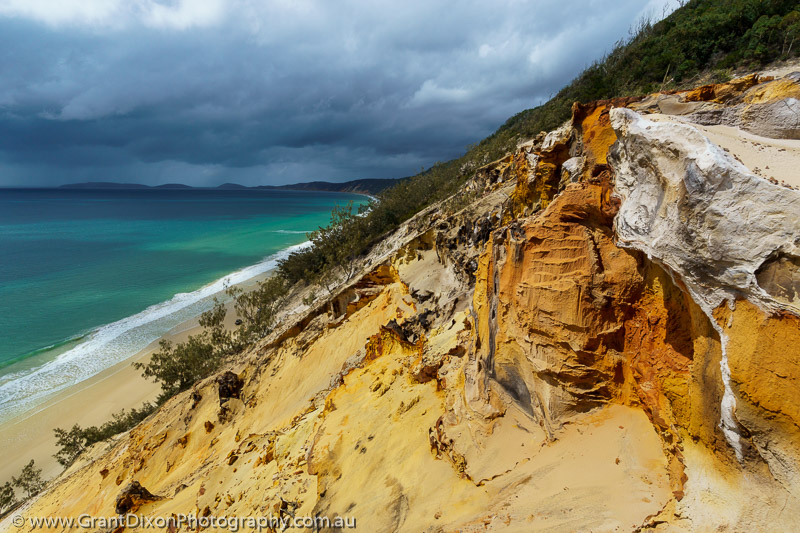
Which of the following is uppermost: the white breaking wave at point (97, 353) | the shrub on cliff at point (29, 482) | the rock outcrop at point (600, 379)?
the rock outcrop at point (600, 379)

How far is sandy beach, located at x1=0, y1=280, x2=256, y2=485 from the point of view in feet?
59.1

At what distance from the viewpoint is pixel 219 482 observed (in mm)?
9570

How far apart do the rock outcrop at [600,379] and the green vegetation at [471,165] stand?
9.60 meters

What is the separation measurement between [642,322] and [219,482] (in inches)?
424

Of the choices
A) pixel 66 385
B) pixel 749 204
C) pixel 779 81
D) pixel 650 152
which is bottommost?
pixel 66 385

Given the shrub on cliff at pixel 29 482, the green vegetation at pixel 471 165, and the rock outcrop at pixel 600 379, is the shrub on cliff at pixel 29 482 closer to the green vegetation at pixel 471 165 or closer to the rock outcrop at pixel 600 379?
the green vegetation at pixel 471 165

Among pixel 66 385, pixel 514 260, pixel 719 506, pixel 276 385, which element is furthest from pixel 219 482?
pixel 66 385

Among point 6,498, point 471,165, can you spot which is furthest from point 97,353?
point 471,165

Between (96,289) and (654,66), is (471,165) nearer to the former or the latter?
(654,66)

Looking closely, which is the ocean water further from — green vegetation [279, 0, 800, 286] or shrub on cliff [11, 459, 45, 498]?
green vegetation [279, 0, 800, 286]

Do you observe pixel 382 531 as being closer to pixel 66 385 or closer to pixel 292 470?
pixel 292 470

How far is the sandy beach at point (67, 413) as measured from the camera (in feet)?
59.1

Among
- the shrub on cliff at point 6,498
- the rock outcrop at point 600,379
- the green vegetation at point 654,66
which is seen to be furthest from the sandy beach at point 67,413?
the green vegetation at point 654,66

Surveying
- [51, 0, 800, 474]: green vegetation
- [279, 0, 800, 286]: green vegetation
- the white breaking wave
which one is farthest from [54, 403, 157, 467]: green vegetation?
[279, 0, 800, 286]: green vegetation
